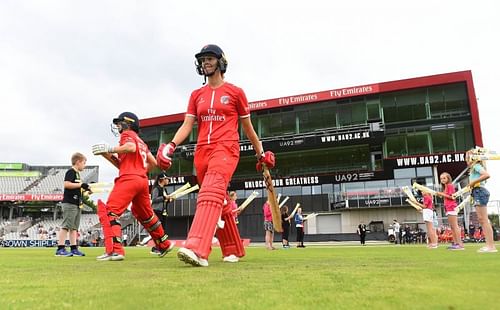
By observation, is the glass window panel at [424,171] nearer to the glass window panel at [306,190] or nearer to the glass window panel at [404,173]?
the glass window panel at [404,173]

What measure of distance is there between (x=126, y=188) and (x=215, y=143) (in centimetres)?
197

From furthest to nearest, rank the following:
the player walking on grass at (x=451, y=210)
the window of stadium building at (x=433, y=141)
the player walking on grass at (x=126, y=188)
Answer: the window of stadium building at (x=433, y=141) < the player walking on grass at (x=451, y=210) < the player walking on grass at (x=126, y=188)

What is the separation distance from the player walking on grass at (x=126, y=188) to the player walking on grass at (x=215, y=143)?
152cm

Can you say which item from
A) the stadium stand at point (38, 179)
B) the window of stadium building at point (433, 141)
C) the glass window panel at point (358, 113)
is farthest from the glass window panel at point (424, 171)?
the stadium stand at point (38, 179)

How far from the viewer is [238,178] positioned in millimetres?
40438

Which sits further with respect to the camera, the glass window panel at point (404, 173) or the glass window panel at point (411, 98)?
the glass window panel at point (411, 98)

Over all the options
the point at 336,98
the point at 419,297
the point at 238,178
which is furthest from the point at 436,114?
the point at 419,297

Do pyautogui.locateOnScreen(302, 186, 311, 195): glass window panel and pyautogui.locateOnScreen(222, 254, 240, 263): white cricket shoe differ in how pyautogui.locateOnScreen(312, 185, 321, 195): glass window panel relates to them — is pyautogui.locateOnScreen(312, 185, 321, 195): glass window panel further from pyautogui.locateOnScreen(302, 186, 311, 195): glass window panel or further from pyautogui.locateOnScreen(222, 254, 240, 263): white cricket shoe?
pyautogui.locateOnScreen(222, 254, 240, 263): white cricket shoe

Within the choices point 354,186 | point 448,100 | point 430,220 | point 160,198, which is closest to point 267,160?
point 160,198

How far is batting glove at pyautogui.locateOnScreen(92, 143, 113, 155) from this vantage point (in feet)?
18.2

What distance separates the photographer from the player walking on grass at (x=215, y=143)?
4.27 meters

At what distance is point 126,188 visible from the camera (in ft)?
19.2

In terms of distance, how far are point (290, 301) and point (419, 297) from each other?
2.35 feet

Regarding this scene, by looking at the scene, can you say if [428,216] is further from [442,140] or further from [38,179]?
[38,179]
